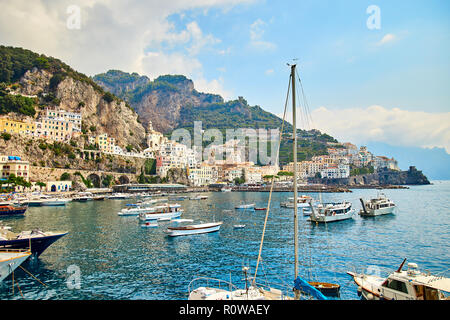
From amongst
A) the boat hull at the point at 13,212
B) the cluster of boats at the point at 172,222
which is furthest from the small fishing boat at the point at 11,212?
the cluster of boats at the point at 172,222

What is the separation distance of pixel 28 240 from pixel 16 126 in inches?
2473

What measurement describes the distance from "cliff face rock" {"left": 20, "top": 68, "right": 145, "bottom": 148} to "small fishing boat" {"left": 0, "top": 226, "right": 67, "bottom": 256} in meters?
75.4

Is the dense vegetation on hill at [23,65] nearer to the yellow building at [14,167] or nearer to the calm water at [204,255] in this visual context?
the yellow building at [14,167]

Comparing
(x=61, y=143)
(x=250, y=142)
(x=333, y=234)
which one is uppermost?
(x=250, y=142)

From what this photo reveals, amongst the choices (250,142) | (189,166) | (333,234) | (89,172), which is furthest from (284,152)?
(333,234)

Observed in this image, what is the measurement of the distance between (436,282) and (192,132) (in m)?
175

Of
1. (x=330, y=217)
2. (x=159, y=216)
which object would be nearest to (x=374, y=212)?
(x=330, y=217)

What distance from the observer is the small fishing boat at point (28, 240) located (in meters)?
16.1

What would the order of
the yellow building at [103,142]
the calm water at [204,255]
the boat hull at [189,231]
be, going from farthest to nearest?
the yellow building at [103,142]
the boat hull at [189,231]
the calm water at [204,255]

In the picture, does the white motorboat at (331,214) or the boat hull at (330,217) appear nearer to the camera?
the boat hull at (330,217)

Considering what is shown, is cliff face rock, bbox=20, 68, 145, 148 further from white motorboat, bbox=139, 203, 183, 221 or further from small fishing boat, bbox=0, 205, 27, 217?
white motorboat, bbox=139, 203, 183, 221

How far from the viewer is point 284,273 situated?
15.0 metres

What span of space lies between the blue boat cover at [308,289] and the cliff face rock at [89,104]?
89430mm

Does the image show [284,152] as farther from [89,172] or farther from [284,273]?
[284,273]
